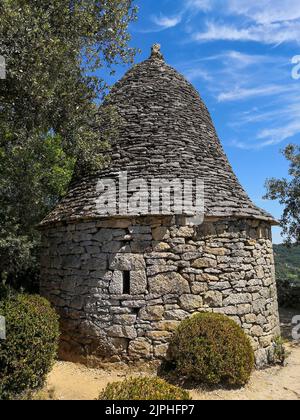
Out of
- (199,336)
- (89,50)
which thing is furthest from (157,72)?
(199,336)

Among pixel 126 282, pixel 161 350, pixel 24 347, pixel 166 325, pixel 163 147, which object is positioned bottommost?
pixel 161 350

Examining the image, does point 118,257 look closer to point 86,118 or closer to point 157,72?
point 86,118

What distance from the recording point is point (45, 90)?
730cm

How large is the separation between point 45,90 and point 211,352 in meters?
6.19

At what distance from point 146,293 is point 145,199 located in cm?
211

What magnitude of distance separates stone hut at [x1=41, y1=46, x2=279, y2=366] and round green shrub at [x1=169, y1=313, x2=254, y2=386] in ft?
1.74

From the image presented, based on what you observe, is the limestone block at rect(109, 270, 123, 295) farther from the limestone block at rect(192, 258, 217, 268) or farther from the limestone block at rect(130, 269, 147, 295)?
the limestone block at rect(192, 258, 217, 268)

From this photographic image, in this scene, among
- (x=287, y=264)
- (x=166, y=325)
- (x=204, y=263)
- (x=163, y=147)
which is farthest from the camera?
(x=287, y=264)

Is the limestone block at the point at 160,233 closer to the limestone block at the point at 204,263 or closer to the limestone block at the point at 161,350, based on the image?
the limestone block at the point at 204,263

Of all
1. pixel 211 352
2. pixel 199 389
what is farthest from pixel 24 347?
pixel 211 352

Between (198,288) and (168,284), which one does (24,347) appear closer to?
(168,284)

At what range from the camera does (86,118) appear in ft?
29.9

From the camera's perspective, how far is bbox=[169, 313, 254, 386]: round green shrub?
21.8 ft

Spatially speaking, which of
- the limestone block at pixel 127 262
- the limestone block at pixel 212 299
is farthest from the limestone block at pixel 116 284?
the limestone block at pixel 212 299
